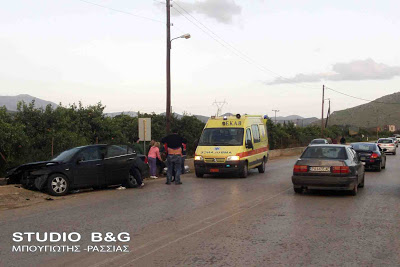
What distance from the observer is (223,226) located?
808 centimetres

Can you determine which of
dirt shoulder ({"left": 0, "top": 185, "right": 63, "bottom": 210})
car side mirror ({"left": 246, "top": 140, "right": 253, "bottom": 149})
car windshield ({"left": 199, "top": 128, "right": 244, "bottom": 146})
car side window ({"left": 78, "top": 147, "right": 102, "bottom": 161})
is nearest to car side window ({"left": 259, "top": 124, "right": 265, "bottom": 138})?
car side mirror ({"left": 246, "top": 140, "right": 253, "bottom": 149})

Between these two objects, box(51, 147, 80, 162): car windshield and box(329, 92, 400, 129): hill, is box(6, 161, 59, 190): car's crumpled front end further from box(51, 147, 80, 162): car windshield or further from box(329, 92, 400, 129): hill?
box(329, 92, 400, 129): hill

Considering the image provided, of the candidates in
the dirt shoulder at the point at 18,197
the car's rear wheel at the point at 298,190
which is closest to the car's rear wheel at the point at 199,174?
the car's rear wheel at the point at 298,190

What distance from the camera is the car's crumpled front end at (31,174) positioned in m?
12.4

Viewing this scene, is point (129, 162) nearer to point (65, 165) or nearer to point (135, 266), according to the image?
point (65, 165)

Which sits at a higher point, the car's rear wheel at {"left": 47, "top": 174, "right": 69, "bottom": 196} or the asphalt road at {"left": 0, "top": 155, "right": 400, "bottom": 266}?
the car's rear wheel at {"left": 47, "top": 174, "right": 69, "bottom": 196}

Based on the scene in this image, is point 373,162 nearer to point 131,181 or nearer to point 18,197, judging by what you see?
point 131,181

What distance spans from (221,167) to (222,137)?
158 cm

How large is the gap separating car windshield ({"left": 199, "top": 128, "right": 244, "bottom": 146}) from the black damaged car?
3.79m

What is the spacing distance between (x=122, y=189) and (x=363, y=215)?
25.6 feet

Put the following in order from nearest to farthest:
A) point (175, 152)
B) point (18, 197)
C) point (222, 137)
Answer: point (18, 197) → point (175, 152) → point (222, 137)

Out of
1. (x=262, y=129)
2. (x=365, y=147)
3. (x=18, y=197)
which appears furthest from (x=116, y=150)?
(x=365, y=147)

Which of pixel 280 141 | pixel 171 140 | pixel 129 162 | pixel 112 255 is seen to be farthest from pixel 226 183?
pixel 280 141

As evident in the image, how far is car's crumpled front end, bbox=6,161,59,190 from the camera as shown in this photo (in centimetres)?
1236
